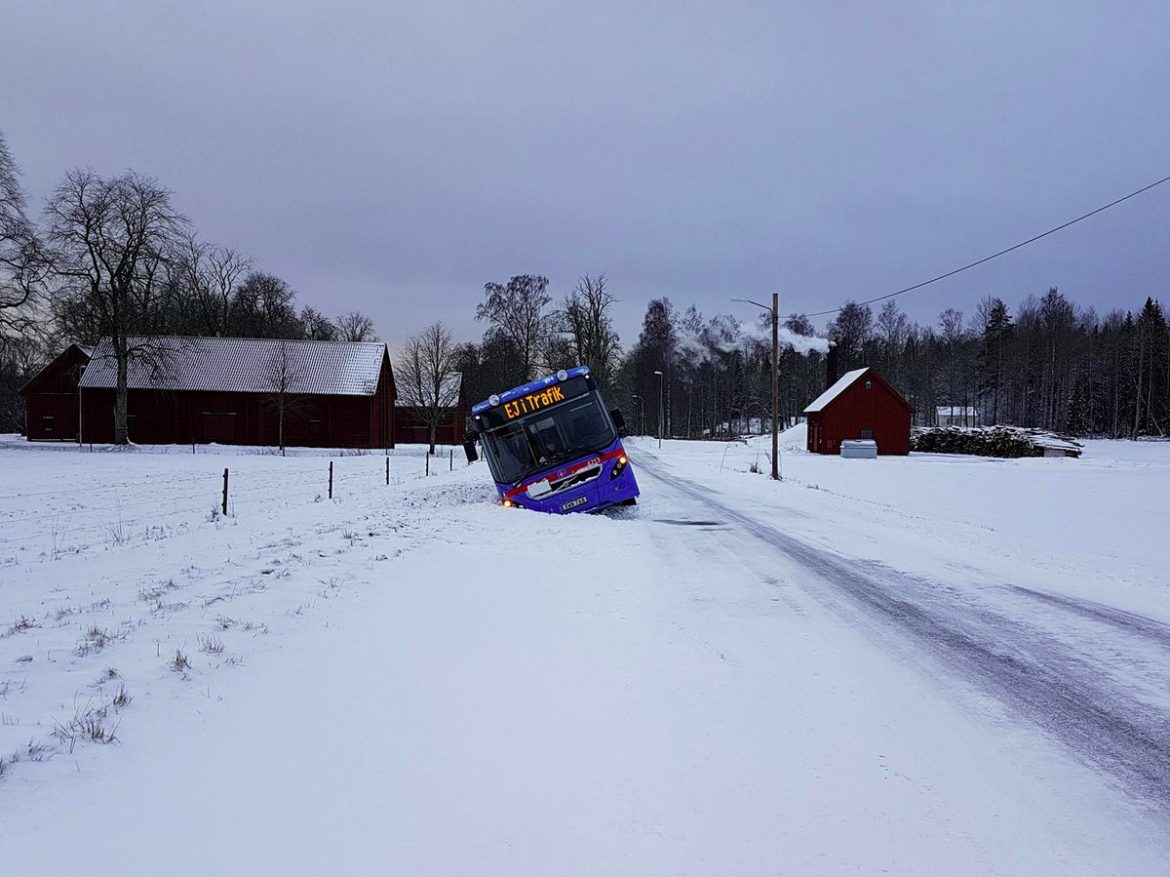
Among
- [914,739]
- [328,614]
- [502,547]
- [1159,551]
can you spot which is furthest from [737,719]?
[1159,551]

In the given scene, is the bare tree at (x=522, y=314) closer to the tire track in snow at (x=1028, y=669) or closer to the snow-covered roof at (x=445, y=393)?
the snow-covered roof at (x=445, y=393)

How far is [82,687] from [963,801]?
4837mm

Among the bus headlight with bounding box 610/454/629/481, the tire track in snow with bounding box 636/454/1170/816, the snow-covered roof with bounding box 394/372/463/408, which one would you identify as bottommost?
the tire track in snow with bounding box 636/454/1170/816

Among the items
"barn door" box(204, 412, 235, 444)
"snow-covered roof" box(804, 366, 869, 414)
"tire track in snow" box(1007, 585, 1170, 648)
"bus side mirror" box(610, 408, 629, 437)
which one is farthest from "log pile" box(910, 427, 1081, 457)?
"barn door" box(204, 412, 235, 444)

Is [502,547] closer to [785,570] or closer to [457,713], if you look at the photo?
[785,570]

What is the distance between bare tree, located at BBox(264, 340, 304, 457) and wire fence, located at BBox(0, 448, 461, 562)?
74.9ft

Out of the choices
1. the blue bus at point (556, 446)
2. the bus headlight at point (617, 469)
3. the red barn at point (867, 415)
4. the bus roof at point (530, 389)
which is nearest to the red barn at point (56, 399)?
the bus roof at point (530, 389)

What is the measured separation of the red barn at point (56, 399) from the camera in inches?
2197

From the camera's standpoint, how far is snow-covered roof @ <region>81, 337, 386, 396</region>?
50094 mm

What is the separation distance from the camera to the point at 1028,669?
5.13 meters

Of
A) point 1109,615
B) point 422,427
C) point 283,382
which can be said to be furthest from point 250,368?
point 1109,615

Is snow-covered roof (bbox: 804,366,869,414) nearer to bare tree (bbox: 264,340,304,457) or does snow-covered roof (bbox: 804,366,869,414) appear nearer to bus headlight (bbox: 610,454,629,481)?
bare tree (bbox: 264,340,304,457)

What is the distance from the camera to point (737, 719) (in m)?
4.05

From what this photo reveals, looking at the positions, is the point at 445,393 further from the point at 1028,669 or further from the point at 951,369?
the point at 951,369
